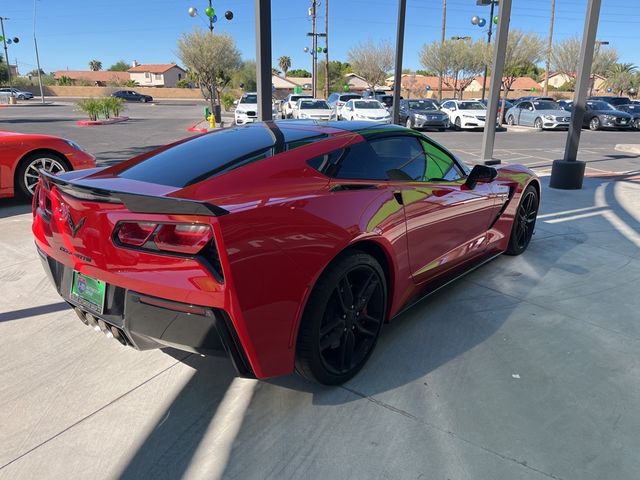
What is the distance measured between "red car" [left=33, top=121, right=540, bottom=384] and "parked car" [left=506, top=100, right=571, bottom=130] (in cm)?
2335

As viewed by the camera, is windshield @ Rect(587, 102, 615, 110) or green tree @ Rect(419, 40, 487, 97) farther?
green tree @ Rect(419, 40, 487, 97)

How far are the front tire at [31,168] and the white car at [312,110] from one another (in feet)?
50.1

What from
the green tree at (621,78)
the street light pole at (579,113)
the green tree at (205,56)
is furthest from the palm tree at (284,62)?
the street light pole at (579,113)

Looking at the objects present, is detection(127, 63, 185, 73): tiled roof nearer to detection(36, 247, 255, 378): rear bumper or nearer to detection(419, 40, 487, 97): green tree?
detection(419, 40, 487, 97): green tree

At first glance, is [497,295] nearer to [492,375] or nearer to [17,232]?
[492,375]

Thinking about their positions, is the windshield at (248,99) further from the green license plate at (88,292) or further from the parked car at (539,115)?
the green license plate at (88,292)

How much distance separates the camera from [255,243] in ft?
7.24

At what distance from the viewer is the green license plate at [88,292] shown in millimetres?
2443

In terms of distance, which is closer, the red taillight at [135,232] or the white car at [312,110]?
the red taillight at [135,232]

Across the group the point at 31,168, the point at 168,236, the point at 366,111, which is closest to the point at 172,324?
the point at 168,236

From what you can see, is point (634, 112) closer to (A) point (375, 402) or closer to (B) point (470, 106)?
(B) point (470, 106)

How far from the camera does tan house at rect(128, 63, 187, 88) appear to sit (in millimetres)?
108375

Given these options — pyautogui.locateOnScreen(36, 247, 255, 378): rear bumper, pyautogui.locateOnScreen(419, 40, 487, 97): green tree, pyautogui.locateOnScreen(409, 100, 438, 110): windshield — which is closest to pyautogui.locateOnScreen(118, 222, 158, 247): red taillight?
pyautogui.locateOnScreen(36, 247, 255, 378): rear bumper

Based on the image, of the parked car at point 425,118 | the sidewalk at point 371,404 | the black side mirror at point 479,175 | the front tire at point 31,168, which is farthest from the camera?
the parked car at point 425,118
